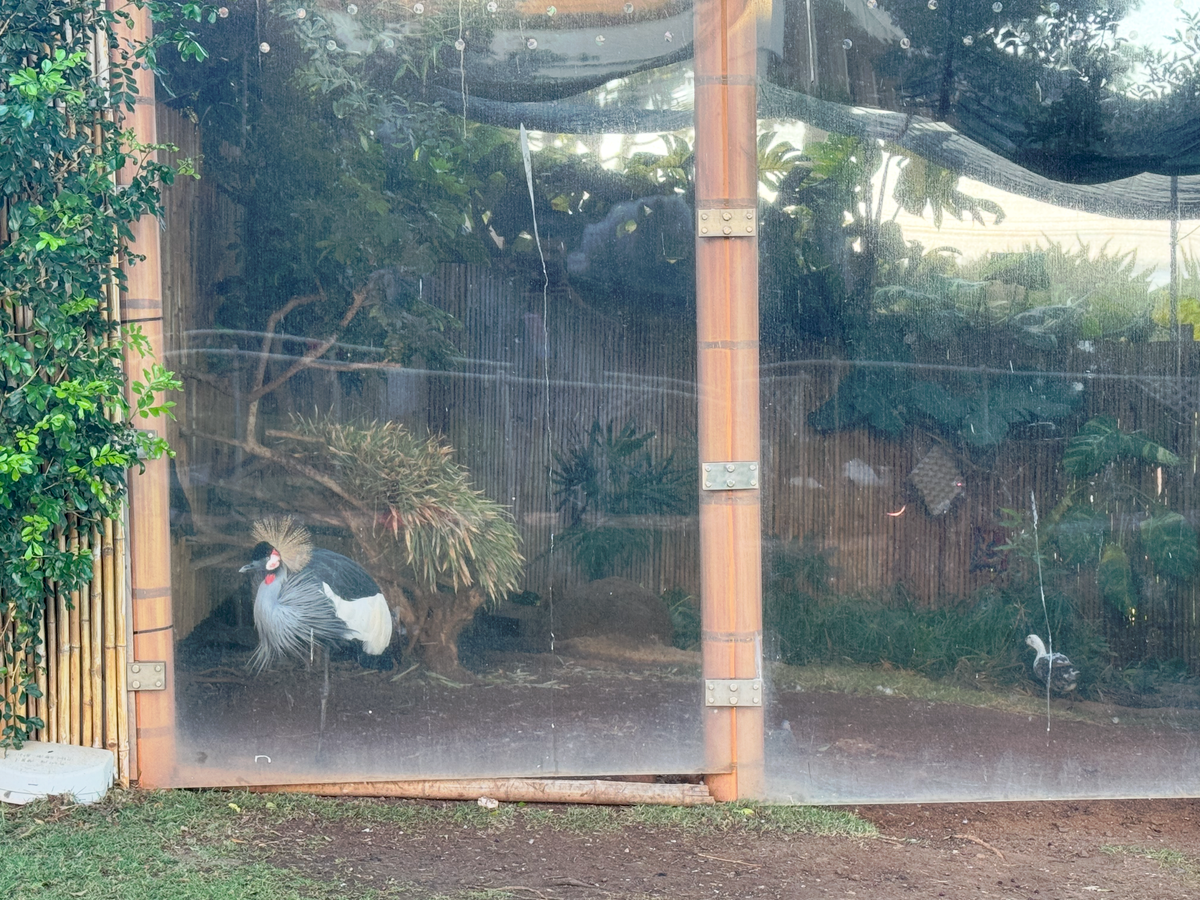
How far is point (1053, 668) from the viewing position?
3705mm

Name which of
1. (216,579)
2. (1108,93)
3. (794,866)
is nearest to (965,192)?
(1108,93)

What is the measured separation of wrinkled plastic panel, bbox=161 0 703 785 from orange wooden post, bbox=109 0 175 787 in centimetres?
5

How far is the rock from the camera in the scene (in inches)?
146

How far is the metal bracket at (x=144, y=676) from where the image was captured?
12.0 ft

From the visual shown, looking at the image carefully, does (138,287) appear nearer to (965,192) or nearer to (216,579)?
(216,579)

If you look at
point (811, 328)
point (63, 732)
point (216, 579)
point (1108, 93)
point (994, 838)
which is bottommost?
point (994, 838)

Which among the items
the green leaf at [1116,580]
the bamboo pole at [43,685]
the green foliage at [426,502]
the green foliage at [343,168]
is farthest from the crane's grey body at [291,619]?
the green leaf at [1116,580]

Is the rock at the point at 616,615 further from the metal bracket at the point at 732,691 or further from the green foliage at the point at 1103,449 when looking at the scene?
the green foliage at the point at 1103,449

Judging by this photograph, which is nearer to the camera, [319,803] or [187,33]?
[187,33]

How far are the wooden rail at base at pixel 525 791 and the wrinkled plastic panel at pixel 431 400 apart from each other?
0.19 feet

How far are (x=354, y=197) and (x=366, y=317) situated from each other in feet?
1.30

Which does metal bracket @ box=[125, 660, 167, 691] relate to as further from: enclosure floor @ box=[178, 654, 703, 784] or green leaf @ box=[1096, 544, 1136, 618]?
green leaf @ box=[1096, 544, 1136, 618]

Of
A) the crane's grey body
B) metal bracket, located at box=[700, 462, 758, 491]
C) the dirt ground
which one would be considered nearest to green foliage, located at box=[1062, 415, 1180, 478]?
metal bracket, located at box=[700, 462, 758, 491]

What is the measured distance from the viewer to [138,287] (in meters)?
3.61
